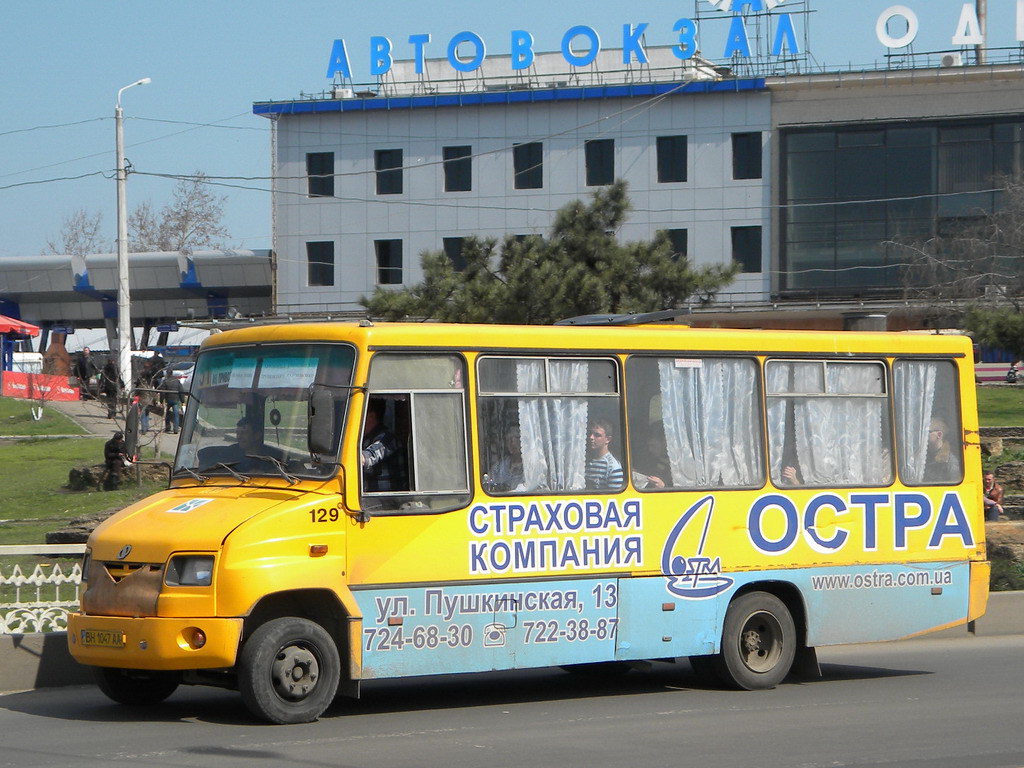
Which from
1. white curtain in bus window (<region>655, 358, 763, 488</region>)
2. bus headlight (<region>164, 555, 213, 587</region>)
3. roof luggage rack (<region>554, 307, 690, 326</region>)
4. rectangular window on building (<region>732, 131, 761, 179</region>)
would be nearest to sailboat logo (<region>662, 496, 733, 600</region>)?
white curtain in bus window (<region>655, 358, 763, 488</region>)

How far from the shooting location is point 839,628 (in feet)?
39.2

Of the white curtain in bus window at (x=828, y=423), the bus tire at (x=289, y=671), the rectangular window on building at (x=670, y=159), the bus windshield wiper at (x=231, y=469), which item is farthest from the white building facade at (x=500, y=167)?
the bus tire at (x=289, y=671)

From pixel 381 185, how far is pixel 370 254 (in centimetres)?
281

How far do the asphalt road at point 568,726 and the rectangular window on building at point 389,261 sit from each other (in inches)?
1822

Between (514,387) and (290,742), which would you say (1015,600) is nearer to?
(514,387)

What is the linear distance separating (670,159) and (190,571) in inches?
1916

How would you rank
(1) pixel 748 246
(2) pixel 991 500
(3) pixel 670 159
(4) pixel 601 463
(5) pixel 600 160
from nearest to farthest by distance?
(4) pixel 601 463 < (2) pixel 991 500 < (1) pixel 748 246 < (3) pixel 670 159 < (5) pixel 600 160

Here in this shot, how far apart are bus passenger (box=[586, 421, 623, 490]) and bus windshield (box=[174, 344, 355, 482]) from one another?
2092mm

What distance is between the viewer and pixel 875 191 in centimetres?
5409

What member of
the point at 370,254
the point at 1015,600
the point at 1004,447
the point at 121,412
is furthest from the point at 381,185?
the point at 1015,600

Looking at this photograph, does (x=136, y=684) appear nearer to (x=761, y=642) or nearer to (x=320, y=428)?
(x=320, y=428)

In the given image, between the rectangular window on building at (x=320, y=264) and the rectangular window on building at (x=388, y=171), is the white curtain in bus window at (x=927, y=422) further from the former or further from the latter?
the rectangular window on building at (x=320, y=264)

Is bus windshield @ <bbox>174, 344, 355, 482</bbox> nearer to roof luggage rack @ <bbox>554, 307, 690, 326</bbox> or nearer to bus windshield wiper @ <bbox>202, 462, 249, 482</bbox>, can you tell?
bus windshield wiper @ <bbox>202, 462, 249, 482</bbox>

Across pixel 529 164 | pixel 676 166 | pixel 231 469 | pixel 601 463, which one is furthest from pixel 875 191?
pixel 231 469
